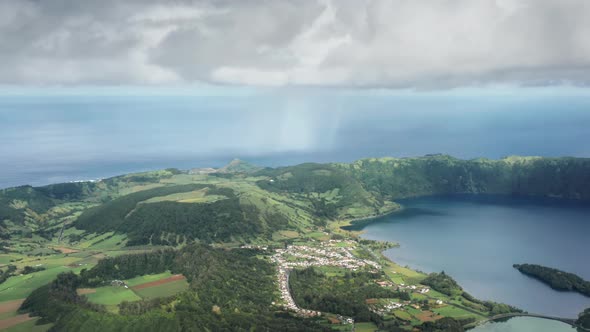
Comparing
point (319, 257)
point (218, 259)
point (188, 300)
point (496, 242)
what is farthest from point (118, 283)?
point (496, 242)

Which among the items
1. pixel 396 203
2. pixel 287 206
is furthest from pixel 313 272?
pixel 396 203

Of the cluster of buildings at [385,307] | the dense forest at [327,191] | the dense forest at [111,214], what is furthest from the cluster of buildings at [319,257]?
the dense forest at [111,214]

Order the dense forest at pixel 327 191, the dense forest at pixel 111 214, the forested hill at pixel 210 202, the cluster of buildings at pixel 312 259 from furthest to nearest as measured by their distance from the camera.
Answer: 1. the dense forest at pixel 327 191
2. the dense forest at pixel 111 214
3. the forested hill at pixel 210 202
4. the cluster of buildings at pixel 312 259

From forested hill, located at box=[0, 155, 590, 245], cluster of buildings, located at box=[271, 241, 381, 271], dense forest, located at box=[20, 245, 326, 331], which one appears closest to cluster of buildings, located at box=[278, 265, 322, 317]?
dense forest, located at box=[20, 245, 326, 331]

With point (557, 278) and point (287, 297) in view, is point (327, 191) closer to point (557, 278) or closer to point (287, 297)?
point (557, 278)

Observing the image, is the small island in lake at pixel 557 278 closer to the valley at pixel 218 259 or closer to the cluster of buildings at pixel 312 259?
the valley at pixel 218 259
